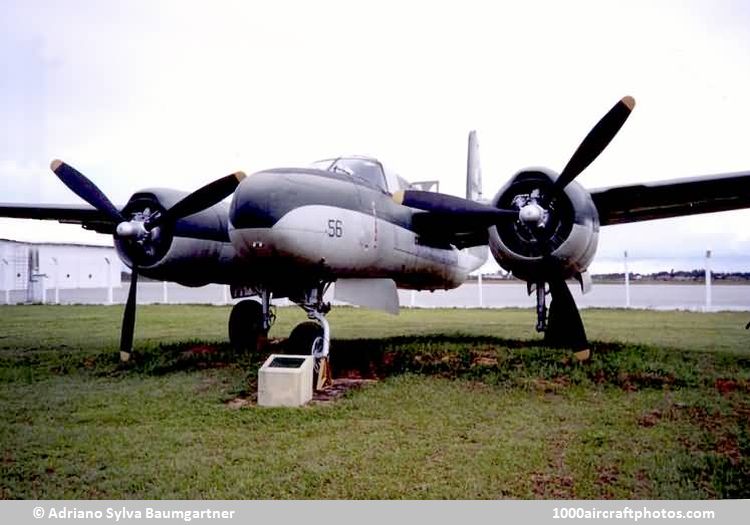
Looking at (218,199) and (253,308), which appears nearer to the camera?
(218,199)

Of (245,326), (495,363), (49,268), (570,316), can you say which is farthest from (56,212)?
(49,268)

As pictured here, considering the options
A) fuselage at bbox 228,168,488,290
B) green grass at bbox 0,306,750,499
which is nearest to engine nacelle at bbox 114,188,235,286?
fuselage at bbox 228,168,488,290

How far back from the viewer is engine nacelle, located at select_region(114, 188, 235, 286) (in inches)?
401

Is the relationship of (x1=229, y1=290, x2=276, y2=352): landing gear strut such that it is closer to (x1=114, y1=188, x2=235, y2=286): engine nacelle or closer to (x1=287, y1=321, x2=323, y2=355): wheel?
(x1=114, y1=188, x2=235, y2=286): engine nacelle

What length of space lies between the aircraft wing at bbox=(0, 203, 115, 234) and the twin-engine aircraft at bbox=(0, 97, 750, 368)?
0.06 meters

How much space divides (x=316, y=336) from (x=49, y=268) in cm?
1665

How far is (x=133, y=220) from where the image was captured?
10.2 meters

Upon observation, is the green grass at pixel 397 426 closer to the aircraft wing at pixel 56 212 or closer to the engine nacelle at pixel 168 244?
the engine nacelle at pixel 168 244

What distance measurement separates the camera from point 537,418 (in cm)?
650

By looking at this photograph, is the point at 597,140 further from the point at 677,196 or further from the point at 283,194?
the point at 283,194

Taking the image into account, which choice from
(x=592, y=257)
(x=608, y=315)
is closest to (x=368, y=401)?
(x=592, y=257)

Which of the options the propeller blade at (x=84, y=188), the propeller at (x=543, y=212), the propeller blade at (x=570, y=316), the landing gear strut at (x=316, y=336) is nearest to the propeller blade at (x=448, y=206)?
the propeller at (x=543, y=212)

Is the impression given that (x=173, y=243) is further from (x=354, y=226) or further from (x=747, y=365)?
(x=747, y=365)

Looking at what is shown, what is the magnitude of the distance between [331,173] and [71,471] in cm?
511
